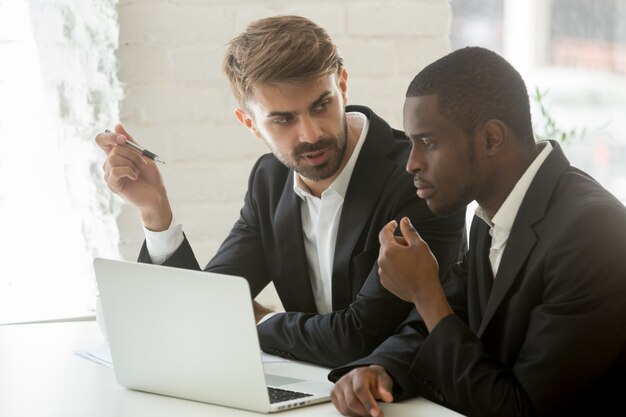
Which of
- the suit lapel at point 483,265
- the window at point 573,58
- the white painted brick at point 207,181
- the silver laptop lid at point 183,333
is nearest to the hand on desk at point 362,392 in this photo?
the silver laptop lid at point 183,333

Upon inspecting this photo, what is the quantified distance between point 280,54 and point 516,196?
0.61 meters

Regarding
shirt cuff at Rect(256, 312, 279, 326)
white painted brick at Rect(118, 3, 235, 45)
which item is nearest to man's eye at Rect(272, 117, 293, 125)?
shirt cuff at Rect(256, 312, 279, 326)

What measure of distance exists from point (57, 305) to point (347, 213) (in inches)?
35.4

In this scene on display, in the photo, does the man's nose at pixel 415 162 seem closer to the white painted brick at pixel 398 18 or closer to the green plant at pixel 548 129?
the white painted brick at pixel 398 18

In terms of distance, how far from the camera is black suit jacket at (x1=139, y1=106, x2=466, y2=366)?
1.79 metres

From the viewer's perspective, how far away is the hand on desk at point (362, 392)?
1.43 meters

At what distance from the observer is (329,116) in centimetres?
197

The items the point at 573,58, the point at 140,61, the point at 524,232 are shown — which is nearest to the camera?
the point at 524,232

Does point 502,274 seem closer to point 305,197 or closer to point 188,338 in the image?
point 188,338

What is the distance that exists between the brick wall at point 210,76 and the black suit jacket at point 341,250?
0.28 meters

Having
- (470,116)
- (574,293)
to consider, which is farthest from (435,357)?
(470,116)

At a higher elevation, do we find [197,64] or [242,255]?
[197,64]

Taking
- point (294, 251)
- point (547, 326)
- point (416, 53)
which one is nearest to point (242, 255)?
point (294, 251)

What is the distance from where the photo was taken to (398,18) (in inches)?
97.2
